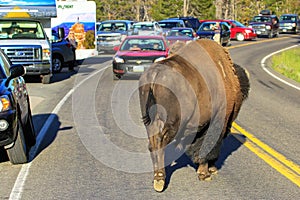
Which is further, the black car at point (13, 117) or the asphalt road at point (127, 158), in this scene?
the black car at point (13, 117)

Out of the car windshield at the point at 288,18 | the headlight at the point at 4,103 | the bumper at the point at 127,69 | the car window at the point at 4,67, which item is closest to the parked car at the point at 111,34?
the bumper at the point at 127,69

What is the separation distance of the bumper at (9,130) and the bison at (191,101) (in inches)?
85.5

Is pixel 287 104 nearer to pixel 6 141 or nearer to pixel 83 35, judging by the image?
Result: pixel 6 141

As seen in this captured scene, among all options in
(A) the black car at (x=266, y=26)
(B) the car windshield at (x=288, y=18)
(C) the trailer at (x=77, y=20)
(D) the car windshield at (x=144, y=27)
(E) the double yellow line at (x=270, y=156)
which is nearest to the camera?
(E) the double yellow line at (x=270, y=156)

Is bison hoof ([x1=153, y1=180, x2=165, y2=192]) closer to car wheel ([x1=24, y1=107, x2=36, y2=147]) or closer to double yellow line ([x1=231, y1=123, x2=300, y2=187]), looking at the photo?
double yellow line ([x1=231, y1=123, x2=300, y2=187])

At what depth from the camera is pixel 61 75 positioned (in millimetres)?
21562

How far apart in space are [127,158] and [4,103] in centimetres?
193

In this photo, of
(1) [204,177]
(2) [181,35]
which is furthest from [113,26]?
(1) [204,177]

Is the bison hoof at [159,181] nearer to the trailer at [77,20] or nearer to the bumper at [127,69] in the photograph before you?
the bumper at [127,69]

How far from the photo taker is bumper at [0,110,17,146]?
24.1 feet

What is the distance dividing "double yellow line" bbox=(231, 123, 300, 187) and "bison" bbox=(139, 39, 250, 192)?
1148mm

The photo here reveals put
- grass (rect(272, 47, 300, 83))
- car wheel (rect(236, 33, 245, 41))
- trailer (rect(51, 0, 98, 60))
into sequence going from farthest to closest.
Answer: car wheel (rect(236, 33, 245, 41)), trailer (rect(51, 0, 98, 60)), grass (rect(272, 47, 300, 83))

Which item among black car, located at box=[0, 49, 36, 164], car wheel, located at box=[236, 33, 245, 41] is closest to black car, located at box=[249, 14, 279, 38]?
car wheel, located at box=[236, 33, 245, 41]

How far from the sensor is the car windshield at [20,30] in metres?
18.8
